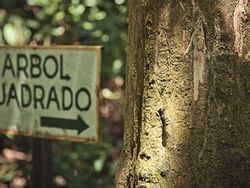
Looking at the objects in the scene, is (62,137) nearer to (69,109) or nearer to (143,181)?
(69,109)

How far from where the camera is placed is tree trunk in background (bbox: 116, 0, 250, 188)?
122 centimetres

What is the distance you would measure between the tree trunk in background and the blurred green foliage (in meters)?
1.81

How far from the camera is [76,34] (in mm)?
3250

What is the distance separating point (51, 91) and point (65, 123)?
5.7 inches

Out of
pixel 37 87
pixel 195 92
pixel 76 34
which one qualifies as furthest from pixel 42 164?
pixel 195 92

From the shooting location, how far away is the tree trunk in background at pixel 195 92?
1217 millimetres

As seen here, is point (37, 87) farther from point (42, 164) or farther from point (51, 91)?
point (42, 164)

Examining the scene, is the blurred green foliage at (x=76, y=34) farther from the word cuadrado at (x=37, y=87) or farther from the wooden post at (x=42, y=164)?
the word cuadrado at (x=37, y=87)

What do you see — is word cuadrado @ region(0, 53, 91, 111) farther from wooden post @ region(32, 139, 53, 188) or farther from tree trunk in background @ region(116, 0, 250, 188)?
tree trunk in background @ region(116, 0, 250, 188)

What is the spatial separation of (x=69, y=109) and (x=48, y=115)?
111 mm

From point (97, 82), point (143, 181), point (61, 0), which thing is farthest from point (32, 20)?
point (143, 181)

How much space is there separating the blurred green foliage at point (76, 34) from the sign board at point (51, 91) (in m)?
0.67

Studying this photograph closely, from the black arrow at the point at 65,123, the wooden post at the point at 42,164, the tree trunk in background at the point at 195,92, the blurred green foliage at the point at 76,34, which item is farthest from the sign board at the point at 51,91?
the tree trunk in background at the point at 195,92

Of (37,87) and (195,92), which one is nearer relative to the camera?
(195,92)
